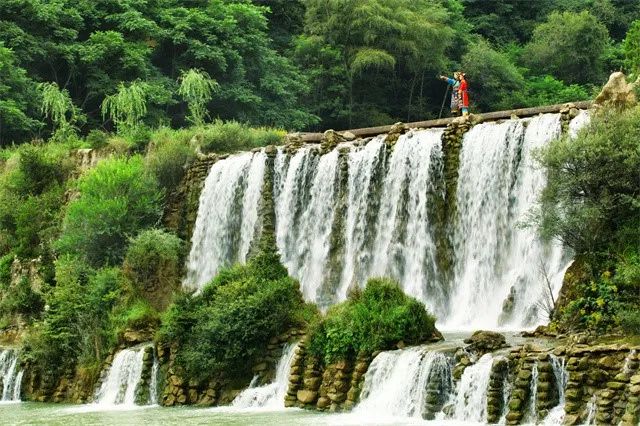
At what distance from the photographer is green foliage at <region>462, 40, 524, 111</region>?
5412 cm

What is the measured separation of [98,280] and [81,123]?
60.9ft

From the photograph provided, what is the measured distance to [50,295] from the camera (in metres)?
31.6

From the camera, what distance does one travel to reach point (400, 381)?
68.2 feet

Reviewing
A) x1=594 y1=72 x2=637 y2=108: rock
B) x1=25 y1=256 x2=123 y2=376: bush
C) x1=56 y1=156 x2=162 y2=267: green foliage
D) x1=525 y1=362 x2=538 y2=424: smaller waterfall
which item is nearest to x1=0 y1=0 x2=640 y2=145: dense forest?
x1=56 y1=156 x2=162 y2=267: green foliage

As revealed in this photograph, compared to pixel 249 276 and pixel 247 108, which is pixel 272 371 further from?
pixel 247 108

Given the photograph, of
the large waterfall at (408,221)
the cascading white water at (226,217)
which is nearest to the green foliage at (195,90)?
the cascading white water at (226,217)

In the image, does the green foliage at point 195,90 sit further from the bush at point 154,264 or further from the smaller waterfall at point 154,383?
the smaller waterfall at point 154,383

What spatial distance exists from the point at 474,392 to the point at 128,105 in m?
27.4

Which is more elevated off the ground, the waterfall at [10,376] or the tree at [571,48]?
the tree at [571,48]

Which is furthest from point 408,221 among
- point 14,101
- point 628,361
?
point 14,101

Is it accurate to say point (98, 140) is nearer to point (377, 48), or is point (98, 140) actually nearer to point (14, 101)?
point (14, 101)

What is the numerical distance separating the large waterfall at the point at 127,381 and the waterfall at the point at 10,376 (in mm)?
3217

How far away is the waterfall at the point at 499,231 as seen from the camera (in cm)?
2631

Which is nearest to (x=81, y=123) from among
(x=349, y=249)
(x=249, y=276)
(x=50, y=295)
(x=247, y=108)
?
(x=247, y=108)
